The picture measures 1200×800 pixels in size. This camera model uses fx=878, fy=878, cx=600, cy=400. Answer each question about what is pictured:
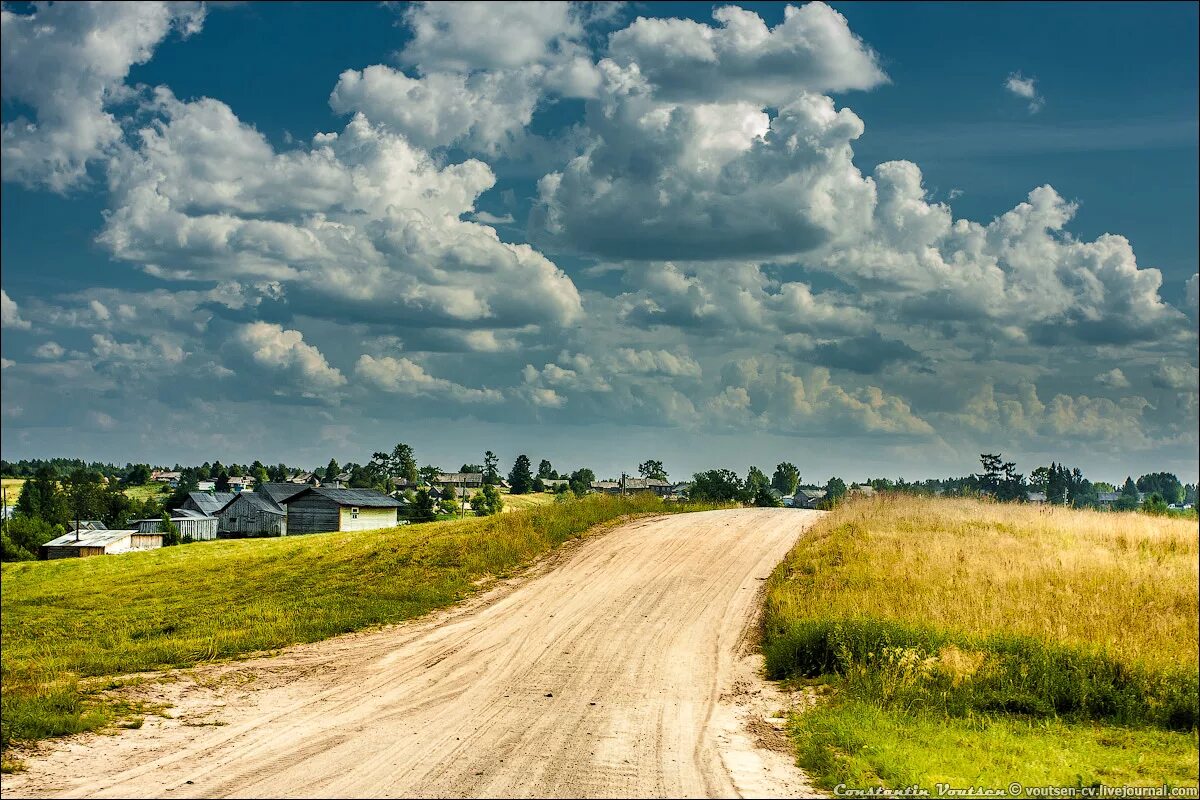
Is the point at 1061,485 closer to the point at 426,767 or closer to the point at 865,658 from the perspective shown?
the point at 865,658

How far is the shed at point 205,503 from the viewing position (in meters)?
111

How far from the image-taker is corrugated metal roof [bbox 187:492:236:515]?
4368 inches

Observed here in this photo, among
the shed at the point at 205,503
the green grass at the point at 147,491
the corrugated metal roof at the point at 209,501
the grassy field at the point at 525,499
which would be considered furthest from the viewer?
the green grass at the point at 147,491

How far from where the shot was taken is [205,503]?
368 ft

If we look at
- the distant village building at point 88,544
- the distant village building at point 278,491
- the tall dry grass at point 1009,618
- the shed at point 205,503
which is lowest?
the distant village building at point 88,544

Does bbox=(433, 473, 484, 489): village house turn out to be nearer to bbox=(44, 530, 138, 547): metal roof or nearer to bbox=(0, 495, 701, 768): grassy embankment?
bbox=(44, 530, 138, 547): metal roof

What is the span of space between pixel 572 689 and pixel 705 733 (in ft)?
10.8

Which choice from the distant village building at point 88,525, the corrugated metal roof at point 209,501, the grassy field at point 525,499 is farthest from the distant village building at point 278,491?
the grassy field at point 525,499

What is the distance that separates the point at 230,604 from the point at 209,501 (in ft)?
308

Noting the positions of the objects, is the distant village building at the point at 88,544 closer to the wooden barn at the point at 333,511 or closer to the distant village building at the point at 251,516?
the wooden barn at the point at 333,511

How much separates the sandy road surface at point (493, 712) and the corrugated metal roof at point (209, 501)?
97828 mm

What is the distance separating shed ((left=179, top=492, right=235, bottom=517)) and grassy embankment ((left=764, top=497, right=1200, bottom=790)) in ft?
335

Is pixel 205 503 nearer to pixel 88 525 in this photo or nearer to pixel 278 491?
pixel 278 491

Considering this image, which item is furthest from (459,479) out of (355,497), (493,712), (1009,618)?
(493,712)
